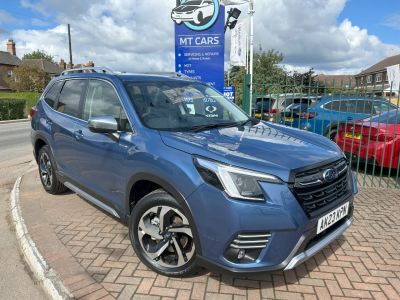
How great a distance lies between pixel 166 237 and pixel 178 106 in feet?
4.54

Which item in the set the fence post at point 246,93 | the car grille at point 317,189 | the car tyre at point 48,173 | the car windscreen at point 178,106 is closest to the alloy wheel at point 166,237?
the car windscreen at point 178,106

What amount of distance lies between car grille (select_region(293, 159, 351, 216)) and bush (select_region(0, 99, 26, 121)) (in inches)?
1037

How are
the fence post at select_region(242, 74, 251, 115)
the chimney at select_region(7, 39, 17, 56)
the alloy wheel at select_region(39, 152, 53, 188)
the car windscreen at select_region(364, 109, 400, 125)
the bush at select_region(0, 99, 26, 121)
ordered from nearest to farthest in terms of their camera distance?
1. the alloy wheel at select_region(39, 152, 53, 188)
2. the car windscreen at select_region(364, 109, 400, 125)
3. the fence post at select_region(242, 74, 251, 115)
4. the bush at select_region(0, 99, 26, 121)
5. the chimney at select_region(7, 39, 17, 56)

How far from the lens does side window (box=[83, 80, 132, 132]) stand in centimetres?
345

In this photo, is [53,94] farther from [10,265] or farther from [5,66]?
→ [5,66]

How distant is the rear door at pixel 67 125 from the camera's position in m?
4.31

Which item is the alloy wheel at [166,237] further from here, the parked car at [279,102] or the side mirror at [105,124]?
the parked car at [279,102]

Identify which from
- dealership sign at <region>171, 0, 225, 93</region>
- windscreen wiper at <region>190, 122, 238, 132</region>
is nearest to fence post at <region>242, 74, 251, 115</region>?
dealership sign at <region>171, 0, 225, 93</region>

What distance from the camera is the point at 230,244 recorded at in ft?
8.21

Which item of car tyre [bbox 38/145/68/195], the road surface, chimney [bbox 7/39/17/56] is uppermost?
chimney [bbox 7/39/17/56]

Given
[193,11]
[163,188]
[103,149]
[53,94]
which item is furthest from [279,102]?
[163,188]

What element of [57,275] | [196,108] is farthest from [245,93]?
[57,275]

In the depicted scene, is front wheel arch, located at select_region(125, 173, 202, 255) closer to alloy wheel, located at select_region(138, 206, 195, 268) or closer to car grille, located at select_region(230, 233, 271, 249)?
alloy wheel, located at select_region(138, 206, 195, 268)

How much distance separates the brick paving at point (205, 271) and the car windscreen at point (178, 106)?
139 centimetres
